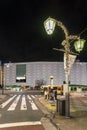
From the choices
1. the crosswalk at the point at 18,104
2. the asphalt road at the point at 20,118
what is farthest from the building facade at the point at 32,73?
the asphalt road at the point at 20,118

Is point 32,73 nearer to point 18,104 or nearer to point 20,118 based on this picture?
point 18,104

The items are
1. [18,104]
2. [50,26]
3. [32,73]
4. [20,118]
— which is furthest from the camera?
[32,73]

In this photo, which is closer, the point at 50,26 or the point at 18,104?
the point at 50,26

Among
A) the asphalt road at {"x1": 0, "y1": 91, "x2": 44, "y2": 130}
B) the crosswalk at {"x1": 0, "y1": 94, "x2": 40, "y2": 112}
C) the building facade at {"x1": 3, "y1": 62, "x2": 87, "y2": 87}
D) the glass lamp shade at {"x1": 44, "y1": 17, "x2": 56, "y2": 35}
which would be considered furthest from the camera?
the building facade at {"x1": 3, "y1": 62, "x2": 87, "y2": 87}

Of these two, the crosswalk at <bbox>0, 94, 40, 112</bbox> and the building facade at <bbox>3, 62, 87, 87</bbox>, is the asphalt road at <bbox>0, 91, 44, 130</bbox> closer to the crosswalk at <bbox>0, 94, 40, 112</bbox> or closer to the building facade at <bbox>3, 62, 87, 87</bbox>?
the crosswalk at <bbox>0, 94, 40, 112</bbox>

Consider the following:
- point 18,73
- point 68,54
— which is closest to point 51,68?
point 18,73

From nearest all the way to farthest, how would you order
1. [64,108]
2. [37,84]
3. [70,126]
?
[70,126], [64,108], [37,84]

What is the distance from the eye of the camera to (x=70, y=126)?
12.2 meters

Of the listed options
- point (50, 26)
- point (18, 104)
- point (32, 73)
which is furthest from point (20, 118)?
point (32, 73)

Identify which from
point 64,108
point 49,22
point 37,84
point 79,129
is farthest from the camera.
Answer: point 37,84

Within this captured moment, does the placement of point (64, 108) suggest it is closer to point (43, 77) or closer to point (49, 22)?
point (49, 22)

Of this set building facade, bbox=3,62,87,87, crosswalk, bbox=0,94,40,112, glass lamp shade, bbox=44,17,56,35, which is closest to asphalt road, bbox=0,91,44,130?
crosswalk, bbox=0,94,40,112

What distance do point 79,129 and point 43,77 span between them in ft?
410

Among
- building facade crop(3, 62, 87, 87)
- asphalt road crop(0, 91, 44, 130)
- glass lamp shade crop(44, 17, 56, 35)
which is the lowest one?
asphalt road crop(0, 91, 44, 130)
